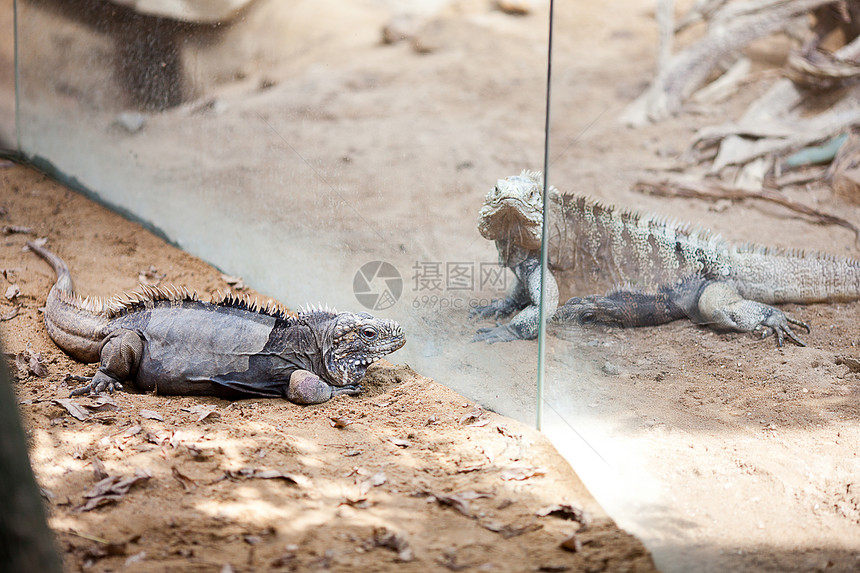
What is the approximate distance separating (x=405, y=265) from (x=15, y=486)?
3.03 m

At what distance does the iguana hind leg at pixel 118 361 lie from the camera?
14.5ft

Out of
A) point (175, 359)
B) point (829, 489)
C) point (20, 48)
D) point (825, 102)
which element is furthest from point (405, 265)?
point (20, 48)

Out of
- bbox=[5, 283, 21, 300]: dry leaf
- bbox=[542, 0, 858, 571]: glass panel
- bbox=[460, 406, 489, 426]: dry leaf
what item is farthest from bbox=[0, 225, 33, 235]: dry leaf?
bbox=[542, 0, 858, 571]: glass panel

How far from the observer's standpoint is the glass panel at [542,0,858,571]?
9.64 ft

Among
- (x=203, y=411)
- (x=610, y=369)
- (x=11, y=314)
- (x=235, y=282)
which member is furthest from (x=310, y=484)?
(x=11, y=314)

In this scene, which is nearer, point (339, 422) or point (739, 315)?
point (339, 422)

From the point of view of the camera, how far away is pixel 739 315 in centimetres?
416

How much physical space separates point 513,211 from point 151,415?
2.65 m

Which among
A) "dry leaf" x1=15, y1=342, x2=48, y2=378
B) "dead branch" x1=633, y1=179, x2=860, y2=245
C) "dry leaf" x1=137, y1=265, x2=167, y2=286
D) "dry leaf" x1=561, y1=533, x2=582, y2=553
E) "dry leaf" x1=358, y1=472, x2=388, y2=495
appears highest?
"dead branch" x1=633, y1=179, x2=860, y2=245

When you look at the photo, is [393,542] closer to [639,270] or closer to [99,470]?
[99,470]

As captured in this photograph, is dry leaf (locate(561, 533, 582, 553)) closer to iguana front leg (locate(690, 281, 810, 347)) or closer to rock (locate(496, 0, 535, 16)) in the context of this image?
iguana front leg (locate(690, 281, 810, 347))

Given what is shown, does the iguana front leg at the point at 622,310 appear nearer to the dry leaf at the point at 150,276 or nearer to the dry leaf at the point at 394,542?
the dry leaf at the point at 394,542

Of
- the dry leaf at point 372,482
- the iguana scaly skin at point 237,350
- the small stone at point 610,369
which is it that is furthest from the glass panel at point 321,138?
the dry leaf at point 372,482

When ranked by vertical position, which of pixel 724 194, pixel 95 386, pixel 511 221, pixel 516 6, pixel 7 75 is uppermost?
pixel 516 6
